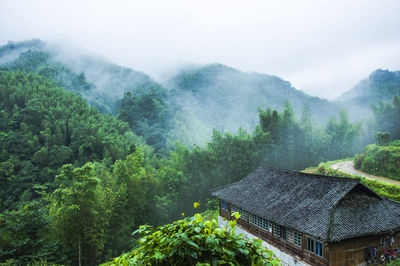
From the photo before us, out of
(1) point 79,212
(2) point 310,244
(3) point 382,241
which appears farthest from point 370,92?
(1) point 79,212

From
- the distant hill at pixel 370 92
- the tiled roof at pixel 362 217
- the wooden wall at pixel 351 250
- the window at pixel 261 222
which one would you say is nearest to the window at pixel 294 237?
the window at pixel 261 222

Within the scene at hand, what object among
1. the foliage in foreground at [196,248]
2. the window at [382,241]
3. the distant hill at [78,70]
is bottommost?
the window at [382,241]

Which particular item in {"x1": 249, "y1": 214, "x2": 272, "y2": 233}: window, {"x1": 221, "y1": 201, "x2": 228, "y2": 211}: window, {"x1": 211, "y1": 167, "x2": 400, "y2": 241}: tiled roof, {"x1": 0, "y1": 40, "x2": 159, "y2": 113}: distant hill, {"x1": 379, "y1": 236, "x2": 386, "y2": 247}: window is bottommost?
{"x1": 221, "y1": 201, "x2": 228, "y2": 211}: window

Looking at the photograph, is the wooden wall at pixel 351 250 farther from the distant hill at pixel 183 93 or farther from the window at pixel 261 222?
the distant hill at pixel 183 93

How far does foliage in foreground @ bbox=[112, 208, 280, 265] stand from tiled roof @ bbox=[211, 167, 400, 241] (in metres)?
8.25

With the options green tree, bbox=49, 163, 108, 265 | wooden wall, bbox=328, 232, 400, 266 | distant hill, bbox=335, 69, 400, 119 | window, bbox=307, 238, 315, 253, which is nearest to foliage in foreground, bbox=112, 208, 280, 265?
wooden wall, bbox=328, 232, 400, 266

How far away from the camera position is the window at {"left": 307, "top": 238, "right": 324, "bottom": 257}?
33.0ft

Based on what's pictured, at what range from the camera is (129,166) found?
19.7 meters

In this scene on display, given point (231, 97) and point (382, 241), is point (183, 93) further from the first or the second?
point (382, 241)

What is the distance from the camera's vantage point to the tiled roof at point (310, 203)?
10.1 m

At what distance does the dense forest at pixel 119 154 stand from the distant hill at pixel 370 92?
5284 mm

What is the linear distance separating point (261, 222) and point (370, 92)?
178ft

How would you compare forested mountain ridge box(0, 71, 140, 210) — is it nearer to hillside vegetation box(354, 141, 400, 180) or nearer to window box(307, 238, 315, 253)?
window box(307, 238, 315, 253)

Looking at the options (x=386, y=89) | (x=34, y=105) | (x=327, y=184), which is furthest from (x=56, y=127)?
(x=386, y=89)
